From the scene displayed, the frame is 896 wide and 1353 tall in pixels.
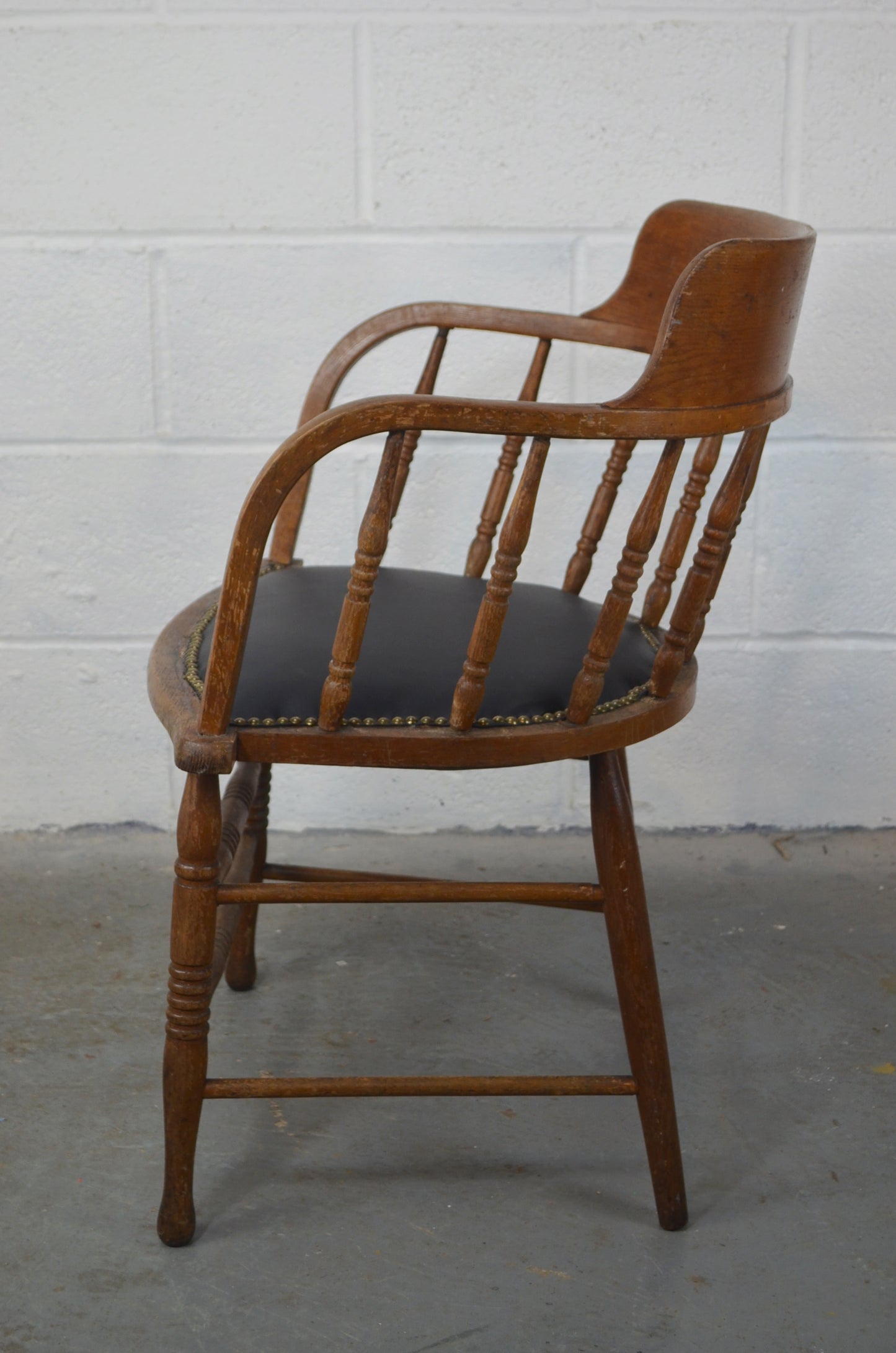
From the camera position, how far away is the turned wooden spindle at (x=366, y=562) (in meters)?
1.00

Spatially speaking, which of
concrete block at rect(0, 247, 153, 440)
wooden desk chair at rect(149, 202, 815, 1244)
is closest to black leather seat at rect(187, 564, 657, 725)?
wooden desk chair at rect(149, 202, 815, 1244)

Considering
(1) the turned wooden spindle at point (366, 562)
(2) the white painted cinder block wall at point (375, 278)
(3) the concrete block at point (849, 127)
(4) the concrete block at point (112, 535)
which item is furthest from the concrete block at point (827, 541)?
(1) the turned wooden spindle at point (366, 562)

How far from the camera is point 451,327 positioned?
1.46 metres

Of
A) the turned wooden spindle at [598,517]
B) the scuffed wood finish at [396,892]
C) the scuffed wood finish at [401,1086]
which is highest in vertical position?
the turned wooden spindle at [598,517]

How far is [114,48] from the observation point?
174cm

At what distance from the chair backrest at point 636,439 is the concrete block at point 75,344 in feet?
2.92

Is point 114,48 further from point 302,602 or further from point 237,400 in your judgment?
point 302,602

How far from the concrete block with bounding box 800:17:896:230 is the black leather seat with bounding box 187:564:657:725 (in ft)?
2.65

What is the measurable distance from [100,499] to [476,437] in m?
0.54

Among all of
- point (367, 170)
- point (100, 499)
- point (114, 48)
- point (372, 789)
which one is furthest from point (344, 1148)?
point (114, 48)

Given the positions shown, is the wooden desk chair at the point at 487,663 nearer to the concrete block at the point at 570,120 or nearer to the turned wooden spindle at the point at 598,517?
the turned wooden spindle at the point at 598,517

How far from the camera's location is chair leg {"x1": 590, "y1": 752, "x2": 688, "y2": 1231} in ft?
3.98

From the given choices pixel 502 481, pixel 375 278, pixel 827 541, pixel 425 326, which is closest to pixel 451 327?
pixel 425 326

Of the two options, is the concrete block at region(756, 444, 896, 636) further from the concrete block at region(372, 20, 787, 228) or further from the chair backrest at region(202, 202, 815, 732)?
the chair backrest at region(202, 202, 815, 732)
